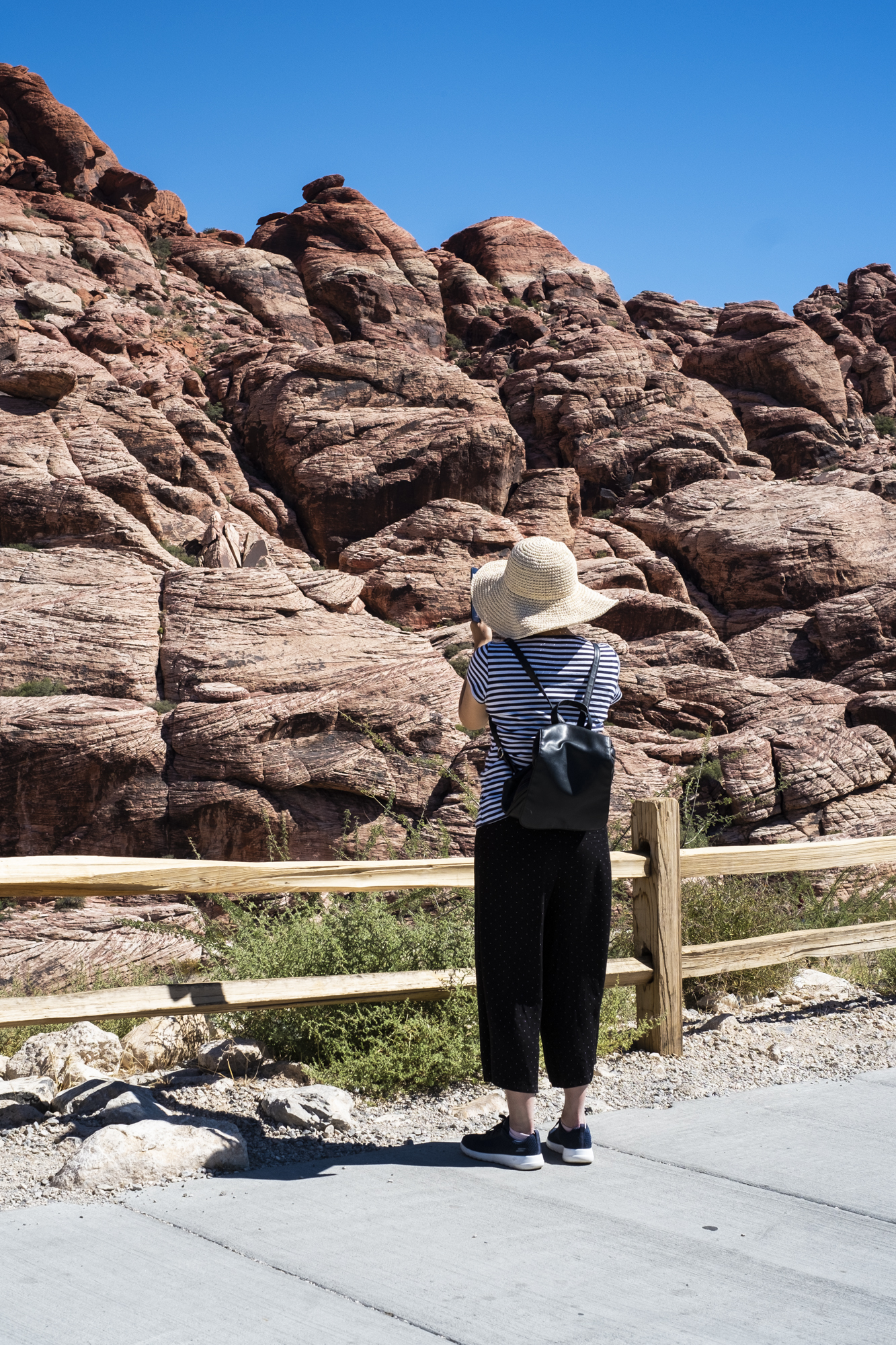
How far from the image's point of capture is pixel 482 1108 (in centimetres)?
440

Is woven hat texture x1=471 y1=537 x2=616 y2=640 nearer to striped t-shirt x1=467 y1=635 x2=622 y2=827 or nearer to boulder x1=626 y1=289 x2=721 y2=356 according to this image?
striped t-shirt x1=467 y1=635 x2=622 y2=827

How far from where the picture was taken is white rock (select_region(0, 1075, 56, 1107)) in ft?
14.2

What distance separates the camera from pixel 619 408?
40.1 metres

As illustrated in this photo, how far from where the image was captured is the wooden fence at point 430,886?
3834 millimetres

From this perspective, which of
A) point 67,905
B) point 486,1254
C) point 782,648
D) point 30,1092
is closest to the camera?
point 486,1254

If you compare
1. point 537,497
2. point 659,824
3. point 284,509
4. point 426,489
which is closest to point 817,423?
point 537,497

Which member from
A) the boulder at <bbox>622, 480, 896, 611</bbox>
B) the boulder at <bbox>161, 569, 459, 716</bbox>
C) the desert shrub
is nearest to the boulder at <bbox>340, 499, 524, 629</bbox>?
the boulder at <bbox>622, 480, 896, 611</bbox>

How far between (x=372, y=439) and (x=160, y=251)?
2102 cm

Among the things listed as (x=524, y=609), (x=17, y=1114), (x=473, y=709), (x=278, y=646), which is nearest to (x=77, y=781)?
(x=278, y=646)

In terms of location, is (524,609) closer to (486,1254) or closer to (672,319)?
(486,1254)

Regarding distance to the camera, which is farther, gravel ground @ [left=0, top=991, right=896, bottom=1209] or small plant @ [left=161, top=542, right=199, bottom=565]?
small plant @ [left=161, top=542, right=199, bottom=565]

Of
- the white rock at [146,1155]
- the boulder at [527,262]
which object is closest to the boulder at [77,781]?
the white rock at [146,1155]

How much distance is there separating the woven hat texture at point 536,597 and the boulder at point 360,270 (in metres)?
40.4

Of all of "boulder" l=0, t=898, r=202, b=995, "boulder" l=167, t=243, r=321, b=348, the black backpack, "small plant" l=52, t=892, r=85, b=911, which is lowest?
"boulder" l=0, t=898, r=202, b=995
